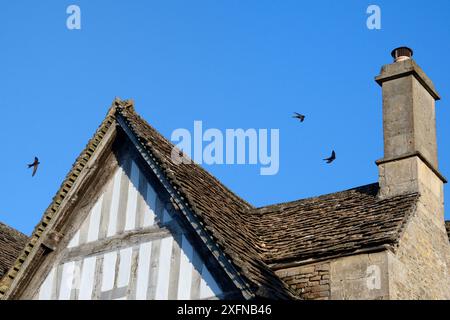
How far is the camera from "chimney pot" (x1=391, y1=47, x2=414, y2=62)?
1884cm

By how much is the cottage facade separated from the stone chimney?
21 mm

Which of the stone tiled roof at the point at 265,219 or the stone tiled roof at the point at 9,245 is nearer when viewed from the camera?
the stone tiled roof at the point at 265,219

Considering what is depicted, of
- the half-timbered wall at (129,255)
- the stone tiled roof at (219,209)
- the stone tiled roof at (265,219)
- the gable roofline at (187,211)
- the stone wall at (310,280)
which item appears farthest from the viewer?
the stone wall at (310,280)

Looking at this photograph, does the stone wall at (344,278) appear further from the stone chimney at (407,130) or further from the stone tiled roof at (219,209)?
the stone chimney at (407,130)

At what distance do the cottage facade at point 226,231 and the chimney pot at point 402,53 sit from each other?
2 centimetres

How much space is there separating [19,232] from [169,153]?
6949 millimetres

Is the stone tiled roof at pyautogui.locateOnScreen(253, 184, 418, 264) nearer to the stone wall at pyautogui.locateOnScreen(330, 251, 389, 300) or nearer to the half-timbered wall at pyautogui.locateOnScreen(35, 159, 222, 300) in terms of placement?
the stone wall at pyautogui.locateOnScreen(330, 251, 389, 300)

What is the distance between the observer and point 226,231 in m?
16.0

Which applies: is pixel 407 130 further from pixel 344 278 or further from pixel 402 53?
pixel 344 278

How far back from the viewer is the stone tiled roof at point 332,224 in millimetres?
16047

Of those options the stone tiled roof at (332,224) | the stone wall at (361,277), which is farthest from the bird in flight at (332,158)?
the stone wall at (361,277)

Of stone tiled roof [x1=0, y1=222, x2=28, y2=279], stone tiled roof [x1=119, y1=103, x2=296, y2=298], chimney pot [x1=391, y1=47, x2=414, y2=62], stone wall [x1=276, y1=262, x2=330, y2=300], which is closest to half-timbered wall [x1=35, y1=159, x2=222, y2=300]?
stone tiled roof [x1=119, y1=103, x2=296, y2=298]
